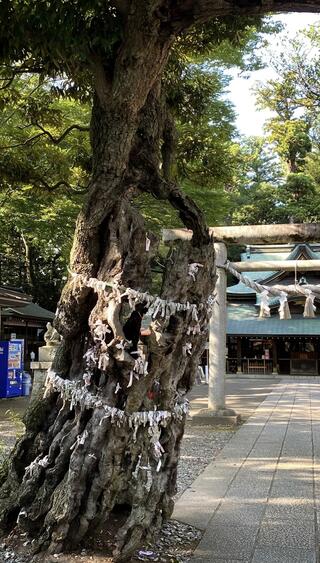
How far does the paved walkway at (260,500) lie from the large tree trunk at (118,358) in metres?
0.69

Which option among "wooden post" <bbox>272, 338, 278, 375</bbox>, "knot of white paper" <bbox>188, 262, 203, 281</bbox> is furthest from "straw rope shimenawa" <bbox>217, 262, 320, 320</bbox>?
"wooden post" <bbox>272, 338, 278, 375</bbox>

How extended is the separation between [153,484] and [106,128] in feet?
8.81

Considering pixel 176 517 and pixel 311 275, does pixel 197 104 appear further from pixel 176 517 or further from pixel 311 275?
pixel 311 275

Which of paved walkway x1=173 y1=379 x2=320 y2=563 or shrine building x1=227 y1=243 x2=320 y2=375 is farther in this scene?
shrine building x1=227 y1=243 x2=320 y2=375

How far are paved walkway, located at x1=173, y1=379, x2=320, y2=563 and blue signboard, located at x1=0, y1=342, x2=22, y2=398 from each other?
27.6ft

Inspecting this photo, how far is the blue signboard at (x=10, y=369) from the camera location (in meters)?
15.6

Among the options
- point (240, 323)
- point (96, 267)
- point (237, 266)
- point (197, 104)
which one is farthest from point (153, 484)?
point (240, 323)

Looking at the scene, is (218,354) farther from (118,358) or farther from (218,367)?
(118,358)

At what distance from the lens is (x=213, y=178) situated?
923cm

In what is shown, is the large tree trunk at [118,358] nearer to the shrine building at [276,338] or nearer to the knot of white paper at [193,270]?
the knot of white paper at [193,270]

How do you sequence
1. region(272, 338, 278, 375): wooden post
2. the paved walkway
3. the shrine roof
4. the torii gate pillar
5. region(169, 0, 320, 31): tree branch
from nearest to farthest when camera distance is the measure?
region(169, 0, 320, 31): tree branch
the paved walkway
the torii gate pillar
region(272, 338, 278, 375): wooden post
the shrine roof

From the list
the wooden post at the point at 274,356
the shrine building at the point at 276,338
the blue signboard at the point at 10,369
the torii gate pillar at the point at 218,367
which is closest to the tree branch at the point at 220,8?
the torii gate pillar at the point at 218,367

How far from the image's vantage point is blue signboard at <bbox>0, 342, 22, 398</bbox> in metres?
15.6

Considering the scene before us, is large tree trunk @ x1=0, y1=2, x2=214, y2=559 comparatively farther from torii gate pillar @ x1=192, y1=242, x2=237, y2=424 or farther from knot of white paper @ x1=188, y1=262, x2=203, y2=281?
torii gate pillar @ x1=192, y1=242, x2=237, y2=424
